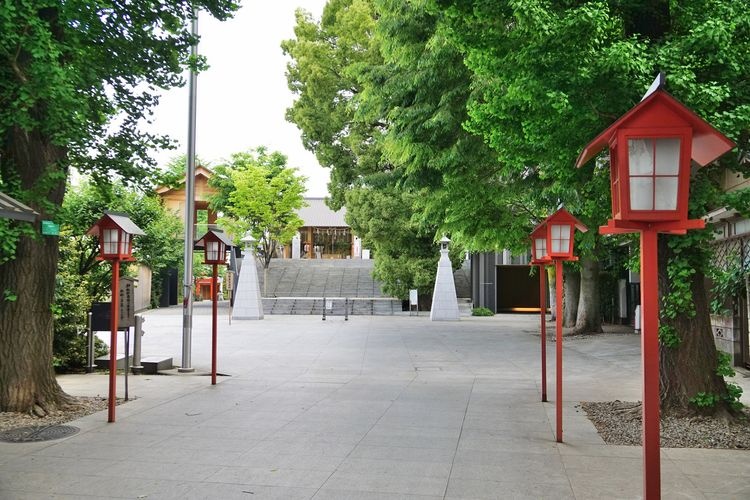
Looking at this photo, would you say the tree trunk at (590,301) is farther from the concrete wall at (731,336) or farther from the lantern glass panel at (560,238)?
the lantern glass panel at (560,238)

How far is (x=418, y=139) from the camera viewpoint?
12953 mm

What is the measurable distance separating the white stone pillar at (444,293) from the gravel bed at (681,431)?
19146mm

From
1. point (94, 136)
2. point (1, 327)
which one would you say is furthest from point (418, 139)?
point (1, 327)

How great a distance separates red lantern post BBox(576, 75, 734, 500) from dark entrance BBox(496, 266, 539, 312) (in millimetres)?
30872

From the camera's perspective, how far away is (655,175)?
377cm

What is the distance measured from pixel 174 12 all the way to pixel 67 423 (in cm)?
596

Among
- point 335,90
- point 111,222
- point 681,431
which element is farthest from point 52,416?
point 335,90

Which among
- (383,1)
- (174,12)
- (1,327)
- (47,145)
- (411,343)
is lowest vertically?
(411,343)

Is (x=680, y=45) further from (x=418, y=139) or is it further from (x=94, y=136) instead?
(x=94, y=136)

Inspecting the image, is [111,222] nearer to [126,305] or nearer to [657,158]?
[126,305]

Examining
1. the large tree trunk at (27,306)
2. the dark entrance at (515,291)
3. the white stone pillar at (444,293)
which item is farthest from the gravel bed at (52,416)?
the dark entrance at (515,291)

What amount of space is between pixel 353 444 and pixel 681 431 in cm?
383

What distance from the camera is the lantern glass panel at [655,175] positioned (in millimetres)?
3764

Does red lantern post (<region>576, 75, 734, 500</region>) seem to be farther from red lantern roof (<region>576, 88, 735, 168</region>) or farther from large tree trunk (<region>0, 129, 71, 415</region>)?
large tree trunk (<region>0, 129, 71, 415</region>)
